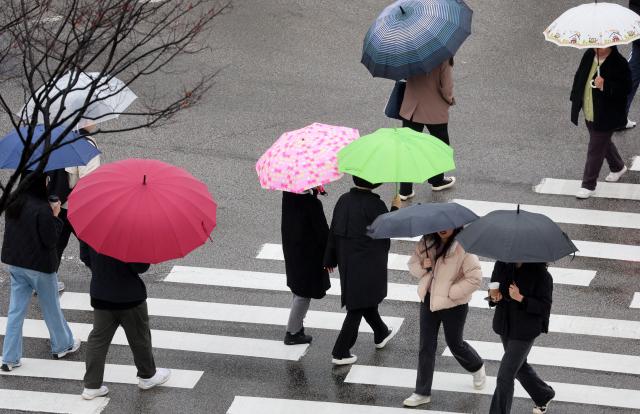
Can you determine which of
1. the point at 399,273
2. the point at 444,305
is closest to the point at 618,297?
the point at 399,273

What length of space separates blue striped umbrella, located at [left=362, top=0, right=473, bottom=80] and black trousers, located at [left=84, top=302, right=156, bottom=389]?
4243 mm

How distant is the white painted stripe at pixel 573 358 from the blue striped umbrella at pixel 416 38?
10.7 ft

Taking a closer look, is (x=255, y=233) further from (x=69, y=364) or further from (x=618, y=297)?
(x=618, y=297)

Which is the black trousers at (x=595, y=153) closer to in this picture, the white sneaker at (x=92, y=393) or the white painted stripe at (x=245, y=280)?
the white painted stripe at (x=245, y=280)

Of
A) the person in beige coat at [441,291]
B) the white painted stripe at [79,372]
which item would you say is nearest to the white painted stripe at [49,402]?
the white painted stripe at [79,372]

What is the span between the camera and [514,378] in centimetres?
877

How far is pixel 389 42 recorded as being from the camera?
12289 millimetres

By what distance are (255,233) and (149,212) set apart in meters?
4.21

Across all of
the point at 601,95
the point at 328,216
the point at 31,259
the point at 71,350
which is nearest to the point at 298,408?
the point at 71,350

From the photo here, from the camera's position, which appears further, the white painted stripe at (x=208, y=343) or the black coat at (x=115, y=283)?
the white painted stripe at (x=208, y=343)

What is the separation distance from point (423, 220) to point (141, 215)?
2.02 metres

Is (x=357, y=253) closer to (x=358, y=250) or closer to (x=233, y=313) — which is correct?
(x=358, y=250)

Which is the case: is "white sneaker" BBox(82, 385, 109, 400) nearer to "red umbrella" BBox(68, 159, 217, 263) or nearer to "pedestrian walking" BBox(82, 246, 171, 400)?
"pedestrian walking" BBox(82, 246, 171, 400)

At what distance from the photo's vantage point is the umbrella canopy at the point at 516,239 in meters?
8.00
